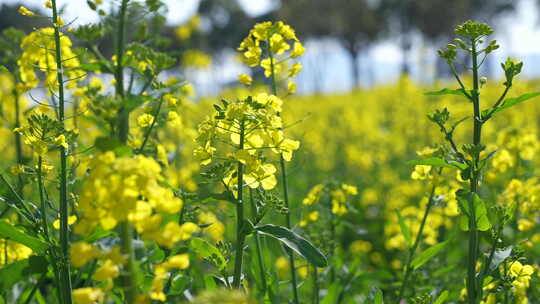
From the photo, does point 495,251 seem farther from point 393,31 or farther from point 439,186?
point 393,31

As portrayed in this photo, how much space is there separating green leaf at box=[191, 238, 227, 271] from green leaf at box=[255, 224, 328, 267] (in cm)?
22

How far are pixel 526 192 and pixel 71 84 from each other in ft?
7.41

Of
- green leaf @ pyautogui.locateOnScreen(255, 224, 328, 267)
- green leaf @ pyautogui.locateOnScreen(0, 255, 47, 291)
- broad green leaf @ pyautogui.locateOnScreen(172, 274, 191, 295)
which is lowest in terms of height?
broad green leaf @ pyautogui.locateOnScreen(172, 274, 191, 295)

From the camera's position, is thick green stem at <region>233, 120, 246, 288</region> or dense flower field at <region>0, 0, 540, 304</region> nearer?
dense flower field at <region>0, 0, 540, 304</region>

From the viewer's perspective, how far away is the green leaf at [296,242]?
61.3 inches

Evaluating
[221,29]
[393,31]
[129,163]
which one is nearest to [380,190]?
[129,163]

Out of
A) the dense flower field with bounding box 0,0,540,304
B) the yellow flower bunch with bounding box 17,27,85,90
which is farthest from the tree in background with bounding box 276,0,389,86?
the dense flower field with bounding box 0,0,540,304

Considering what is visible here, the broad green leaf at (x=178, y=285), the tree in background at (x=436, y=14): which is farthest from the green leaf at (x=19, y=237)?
the tree in background at (x=436, y=14)

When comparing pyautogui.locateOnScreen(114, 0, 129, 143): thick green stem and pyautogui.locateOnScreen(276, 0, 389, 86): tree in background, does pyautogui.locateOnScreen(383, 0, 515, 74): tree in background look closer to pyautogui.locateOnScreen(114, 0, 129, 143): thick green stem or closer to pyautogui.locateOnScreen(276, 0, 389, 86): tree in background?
pyautogui.locateOnScreen(276, 0, 389, 86): tree in background

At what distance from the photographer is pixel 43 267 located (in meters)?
1.90

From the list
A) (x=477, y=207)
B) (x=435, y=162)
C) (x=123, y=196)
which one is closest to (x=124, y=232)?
(x=123, y=196)

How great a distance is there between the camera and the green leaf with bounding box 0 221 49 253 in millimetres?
1739

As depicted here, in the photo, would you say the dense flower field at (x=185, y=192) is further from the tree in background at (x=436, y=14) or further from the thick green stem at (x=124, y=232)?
the tree in background at (x=436, y=14)

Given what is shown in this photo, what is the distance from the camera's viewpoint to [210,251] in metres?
1.79
